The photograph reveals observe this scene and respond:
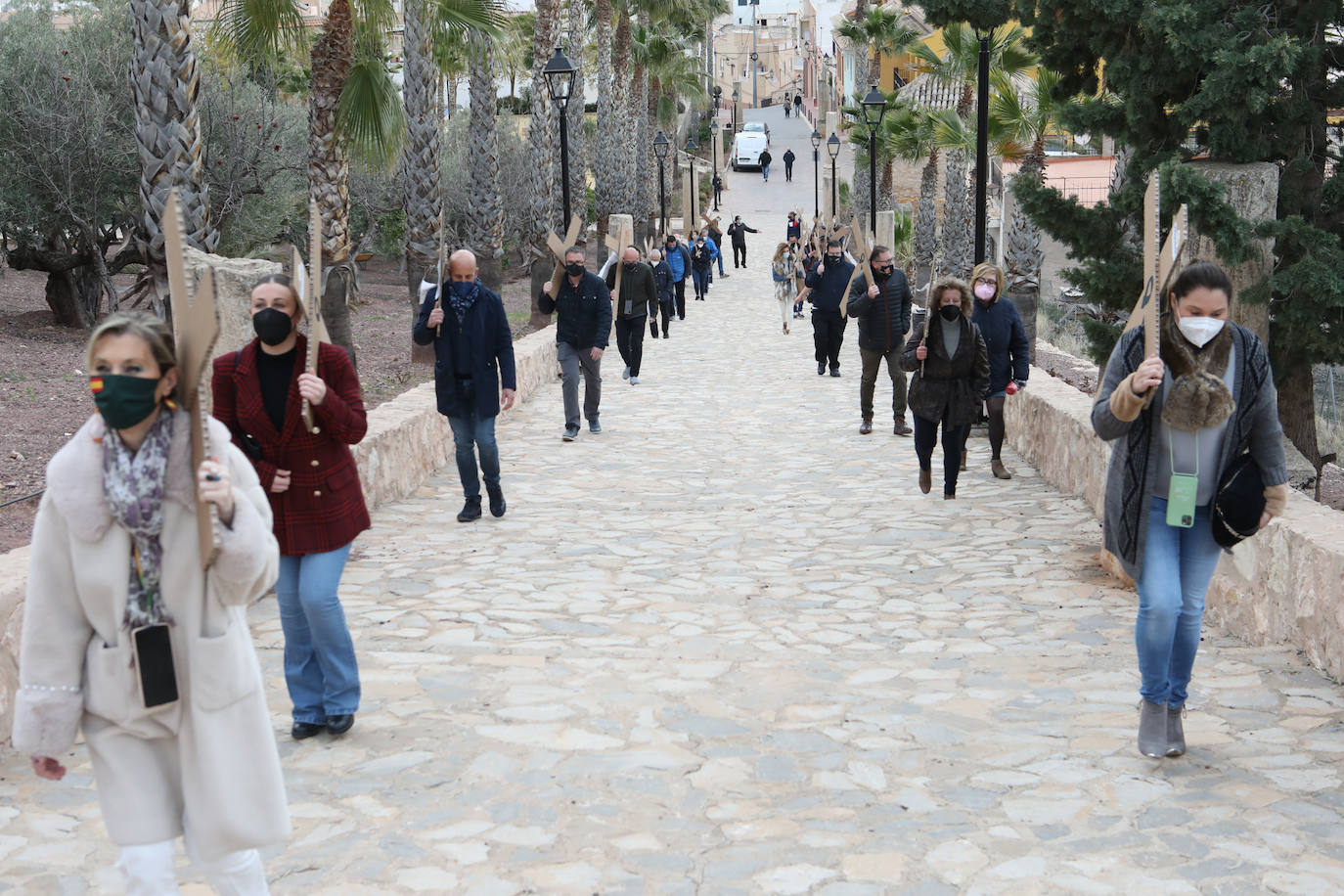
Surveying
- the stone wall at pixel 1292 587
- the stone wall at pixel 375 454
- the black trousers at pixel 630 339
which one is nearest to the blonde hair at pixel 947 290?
the stone wall at pixel 1292 587

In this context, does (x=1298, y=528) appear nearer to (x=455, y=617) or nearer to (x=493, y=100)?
(x=455, y=617)

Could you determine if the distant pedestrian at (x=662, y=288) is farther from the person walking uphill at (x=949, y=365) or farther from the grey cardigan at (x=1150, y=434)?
the grey cardigan at (x=1150, y=434)

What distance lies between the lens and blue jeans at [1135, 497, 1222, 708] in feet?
16.3

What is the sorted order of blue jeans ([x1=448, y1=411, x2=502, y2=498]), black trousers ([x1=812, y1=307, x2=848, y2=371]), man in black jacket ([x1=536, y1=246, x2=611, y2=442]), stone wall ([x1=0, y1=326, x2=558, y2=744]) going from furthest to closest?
black trousers ([x1=812, y1=307, x2=848, y2=371])
man in black jacket ([x1=536, y1=246, x2=611, y2=442])
blue jeans ([x1=448, y1=411, x2=502, y2=498])
stone wall ([x1=0, y1=326, x2=558, y2=744])

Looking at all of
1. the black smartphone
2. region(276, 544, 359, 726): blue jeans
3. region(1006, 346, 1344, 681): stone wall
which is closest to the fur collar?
the black smartphone

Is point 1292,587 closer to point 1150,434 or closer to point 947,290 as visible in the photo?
point 1150,434

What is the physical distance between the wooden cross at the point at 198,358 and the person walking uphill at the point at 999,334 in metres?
8.41

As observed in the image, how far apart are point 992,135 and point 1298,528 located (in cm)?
1801

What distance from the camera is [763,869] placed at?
14.1 ft

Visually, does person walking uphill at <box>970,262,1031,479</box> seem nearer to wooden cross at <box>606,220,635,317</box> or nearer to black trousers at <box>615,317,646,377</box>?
wooden cross at <box>606,220,635,317</box>

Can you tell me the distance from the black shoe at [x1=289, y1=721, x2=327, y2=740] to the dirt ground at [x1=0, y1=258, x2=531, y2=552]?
8.18ft

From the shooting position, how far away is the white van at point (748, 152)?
83.6 meters

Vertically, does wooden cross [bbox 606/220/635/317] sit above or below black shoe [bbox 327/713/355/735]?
above

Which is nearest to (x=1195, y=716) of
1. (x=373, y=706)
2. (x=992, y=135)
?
(x=373, y=706)
